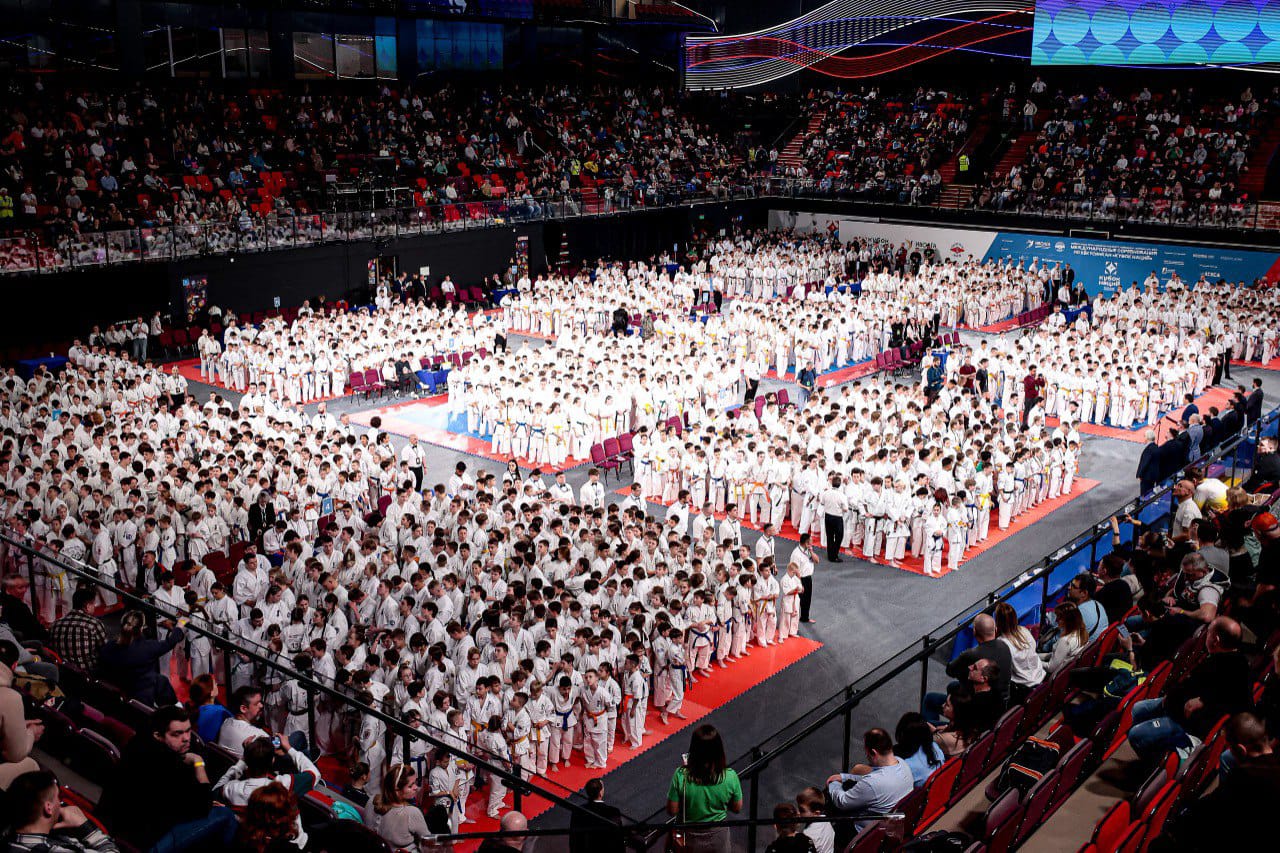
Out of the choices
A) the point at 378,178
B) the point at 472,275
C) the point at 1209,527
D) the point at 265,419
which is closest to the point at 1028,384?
the point at 1209,527

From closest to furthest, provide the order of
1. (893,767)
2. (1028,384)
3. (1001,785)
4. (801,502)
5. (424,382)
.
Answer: (893,767), (1001,785), (801,502), (1028,384), (424,382)

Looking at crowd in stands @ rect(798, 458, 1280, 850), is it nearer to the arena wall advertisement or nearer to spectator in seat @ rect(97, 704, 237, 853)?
spectator in seat @ rect(97, 704, 237, 853)

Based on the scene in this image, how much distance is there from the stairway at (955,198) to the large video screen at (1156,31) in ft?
18.2

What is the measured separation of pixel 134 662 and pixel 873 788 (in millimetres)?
6100

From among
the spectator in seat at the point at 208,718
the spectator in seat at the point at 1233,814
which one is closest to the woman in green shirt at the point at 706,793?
the spectator in seat at the point at 1233,814

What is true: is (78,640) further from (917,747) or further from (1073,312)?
(1073,312)

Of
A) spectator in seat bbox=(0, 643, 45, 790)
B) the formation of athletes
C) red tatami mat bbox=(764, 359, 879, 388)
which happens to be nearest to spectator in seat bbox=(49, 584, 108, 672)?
the formation of athletes

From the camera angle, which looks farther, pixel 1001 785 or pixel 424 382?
pixel 424 382

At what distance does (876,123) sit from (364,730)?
138ft

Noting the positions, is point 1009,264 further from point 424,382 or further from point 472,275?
point 424,382

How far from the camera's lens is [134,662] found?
29.5 feet

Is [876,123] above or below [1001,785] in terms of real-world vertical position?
above

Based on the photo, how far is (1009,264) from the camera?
35.1 metres

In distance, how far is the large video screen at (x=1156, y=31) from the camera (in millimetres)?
29812
